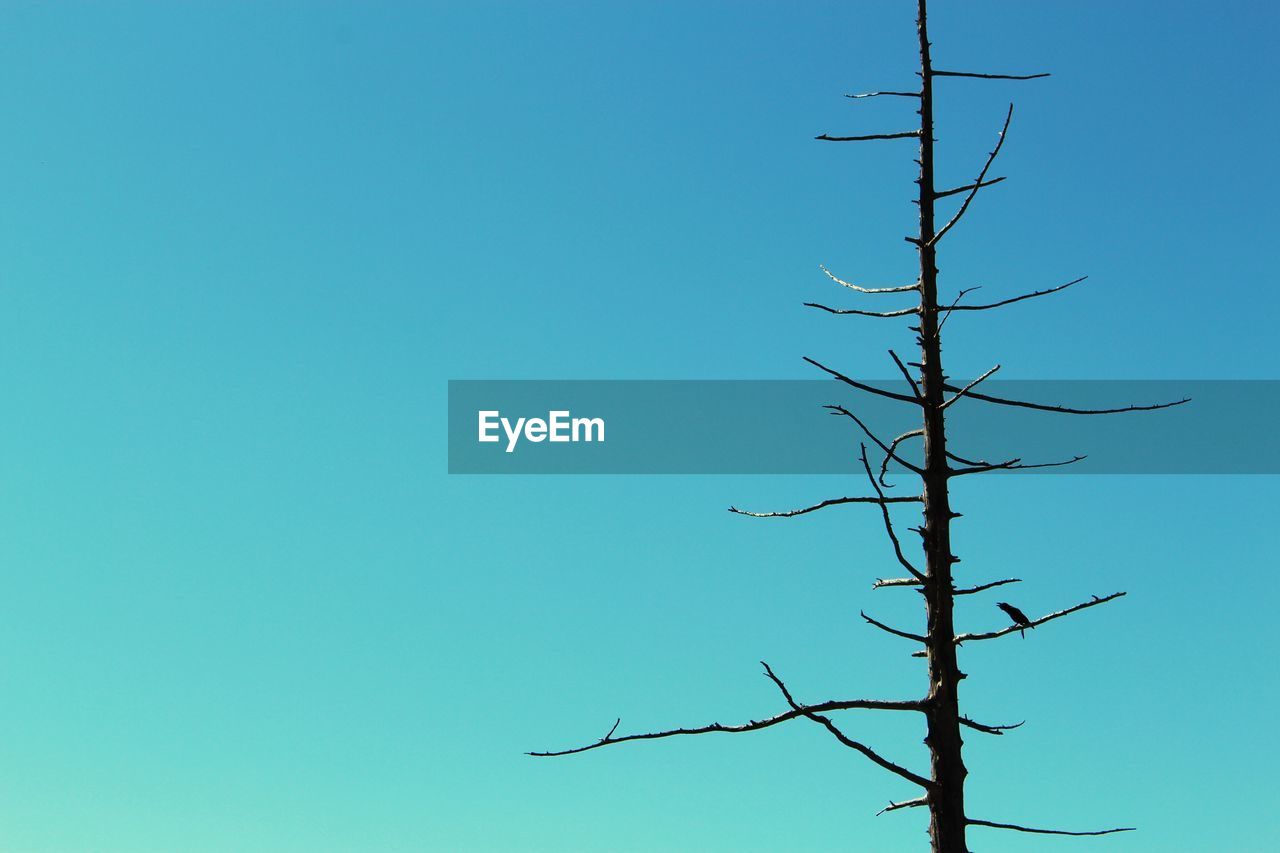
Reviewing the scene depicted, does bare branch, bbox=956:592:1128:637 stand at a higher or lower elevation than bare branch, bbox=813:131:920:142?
lower

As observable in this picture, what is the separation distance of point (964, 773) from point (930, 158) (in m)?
5.70

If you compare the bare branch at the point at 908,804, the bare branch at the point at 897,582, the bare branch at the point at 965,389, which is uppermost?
the bare branch at the point at 965,389

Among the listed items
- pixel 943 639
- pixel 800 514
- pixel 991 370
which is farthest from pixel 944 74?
pixel 943 639

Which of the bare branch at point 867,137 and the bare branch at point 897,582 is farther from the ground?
the bare branch at point 867,137

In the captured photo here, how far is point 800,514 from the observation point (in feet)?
41.1

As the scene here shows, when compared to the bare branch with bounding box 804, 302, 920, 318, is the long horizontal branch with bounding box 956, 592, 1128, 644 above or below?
below

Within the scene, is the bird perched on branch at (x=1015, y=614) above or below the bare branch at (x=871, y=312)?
below

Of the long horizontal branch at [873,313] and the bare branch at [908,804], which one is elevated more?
the long horizontal branch at [873,313]

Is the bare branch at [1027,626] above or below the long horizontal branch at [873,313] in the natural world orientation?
below

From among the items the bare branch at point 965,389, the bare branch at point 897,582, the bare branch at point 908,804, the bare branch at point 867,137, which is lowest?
the bare branch at point 908,804

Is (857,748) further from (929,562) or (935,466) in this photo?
(935,466)

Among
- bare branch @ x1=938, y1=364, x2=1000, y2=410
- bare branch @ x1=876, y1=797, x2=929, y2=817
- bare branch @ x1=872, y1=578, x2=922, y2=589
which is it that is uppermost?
bare branch @ x1=938, y1=364, x2=1000, y2=410

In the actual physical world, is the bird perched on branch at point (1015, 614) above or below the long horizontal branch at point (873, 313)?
below

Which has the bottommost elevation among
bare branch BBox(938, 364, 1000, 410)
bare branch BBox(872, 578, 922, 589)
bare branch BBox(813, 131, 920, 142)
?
bare branch BBox(872, 578, 922, 589)
